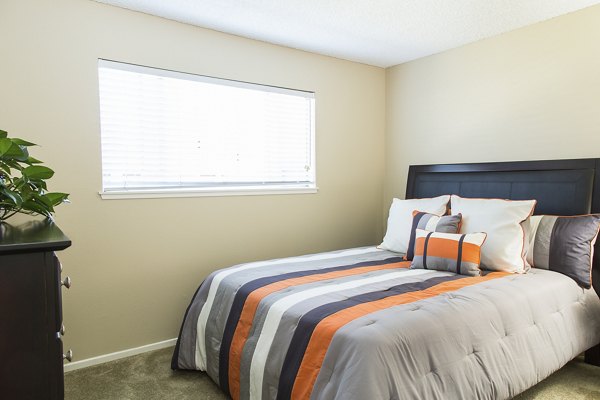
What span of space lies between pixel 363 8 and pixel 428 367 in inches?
85.7

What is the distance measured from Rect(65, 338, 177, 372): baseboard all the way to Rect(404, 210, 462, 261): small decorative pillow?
6.00 feet

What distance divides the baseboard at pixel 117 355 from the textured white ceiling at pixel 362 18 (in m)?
2.27

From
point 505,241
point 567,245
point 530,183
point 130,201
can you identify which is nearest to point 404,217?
point 505,241

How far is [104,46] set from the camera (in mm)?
2578

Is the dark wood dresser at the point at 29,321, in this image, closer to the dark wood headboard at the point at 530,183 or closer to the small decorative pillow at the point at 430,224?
the small decorative pillow at the point at 430,224

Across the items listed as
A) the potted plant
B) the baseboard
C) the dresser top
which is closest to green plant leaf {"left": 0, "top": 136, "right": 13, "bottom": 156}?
the potted plant

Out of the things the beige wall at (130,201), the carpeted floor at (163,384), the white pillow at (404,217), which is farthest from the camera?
the white pillow at (404,217)

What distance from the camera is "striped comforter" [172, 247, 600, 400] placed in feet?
5.07

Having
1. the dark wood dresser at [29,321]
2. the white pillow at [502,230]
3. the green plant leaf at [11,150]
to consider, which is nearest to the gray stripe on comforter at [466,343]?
the white pillow at [502,230]

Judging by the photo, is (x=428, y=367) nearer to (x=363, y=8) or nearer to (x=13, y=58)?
(x=363, y=8)

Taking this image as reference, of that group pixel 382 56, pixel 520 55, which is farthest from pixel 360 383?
pixel 382 56

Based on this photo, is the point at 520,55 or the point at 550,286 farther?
the point at 520,55

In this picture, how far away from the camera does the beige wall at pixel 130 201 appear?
2391 mm

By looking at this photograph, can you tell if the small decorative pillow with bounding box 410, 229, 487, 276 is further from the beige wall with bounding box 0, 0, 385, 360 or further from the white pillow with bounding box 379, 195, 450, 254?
the beige wall with bounding box 0, 0, 385, 360
